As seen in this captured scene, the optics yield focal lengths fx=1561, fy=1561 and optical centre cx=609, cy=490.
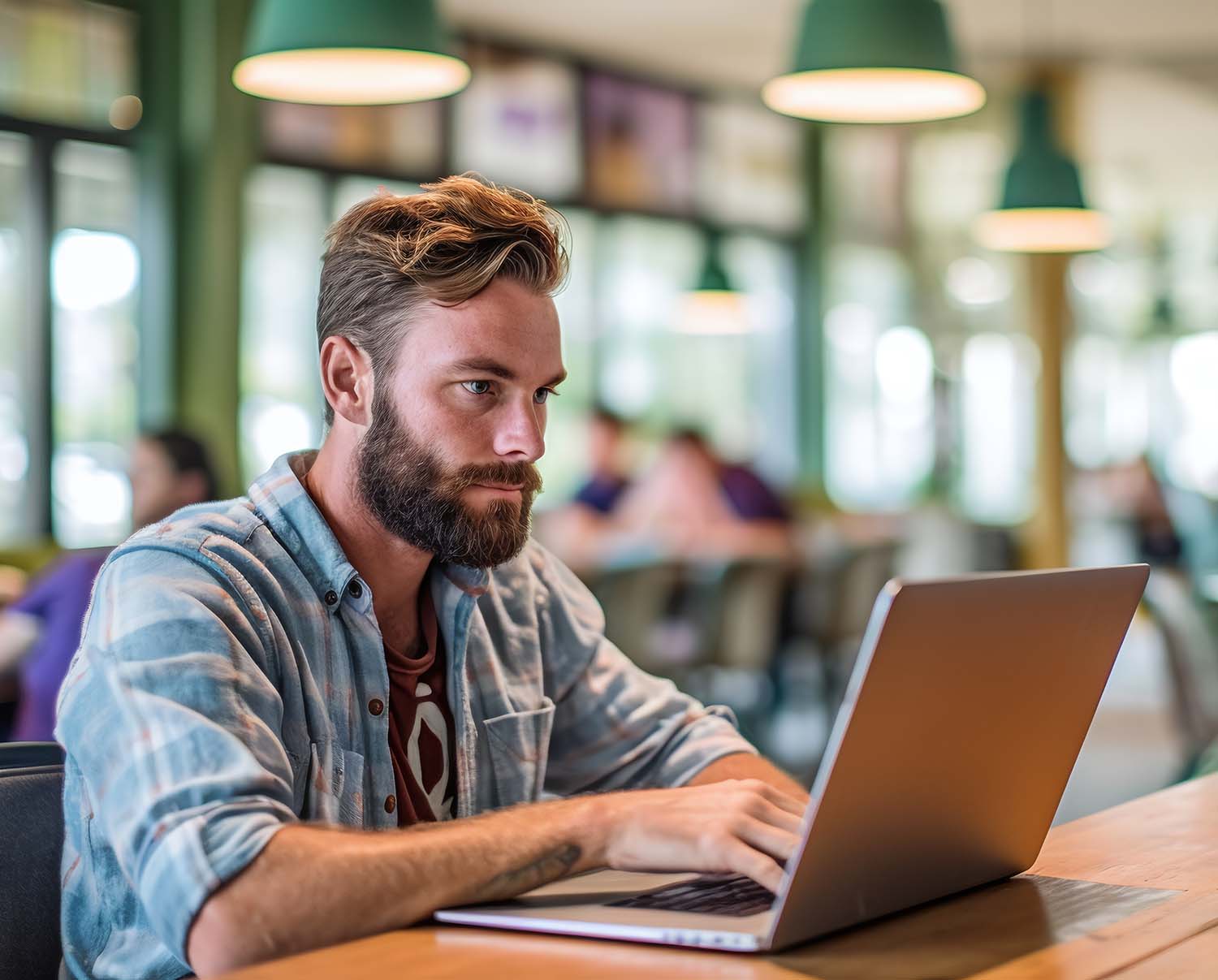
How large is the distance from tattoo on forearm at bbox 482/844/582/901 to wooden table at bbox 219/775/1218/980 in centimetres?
6

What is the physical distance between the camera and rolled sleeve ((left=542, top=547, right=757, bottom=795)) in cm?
180

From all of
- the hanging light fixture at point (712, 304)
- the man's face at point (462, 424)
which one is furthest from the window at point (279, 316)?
the man's face at point (462, 424)

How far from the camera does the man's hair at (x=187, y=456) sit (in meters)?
3.75

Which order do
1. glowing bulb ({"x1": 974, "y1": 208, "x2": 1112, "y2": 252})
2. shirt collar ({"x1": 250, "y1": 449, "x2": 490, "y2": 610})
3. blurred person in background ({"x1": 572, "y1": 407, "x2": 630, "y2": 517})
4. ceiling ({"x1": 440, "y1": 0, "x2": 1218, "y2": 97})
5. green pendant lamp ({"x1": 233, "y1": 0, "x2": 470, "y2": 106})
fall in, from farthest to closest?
ceiling ({"x1": 440, "y1": 0, "x2": 1218, "y2": 97}) < blurred person in background ({"x1": 572, "y1": 407, "x2": 630, "y2": 517}) < glowing bulb ({"x1": 974, "y1": 208, "x2": 1112, "y2": 252}) < green pendant lamp ({"x1": 233, "y1": 0, "x2": 470, "y2": 106}) < shirt collar ({"x1": 250, "y1": 449, "x2": 490, "y2": 610})

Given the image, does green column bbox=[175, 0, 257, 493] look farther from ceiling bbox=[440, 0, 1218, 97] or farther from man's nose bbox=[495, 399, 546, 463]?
man's nose bbox=[495, 399, 546, 463]

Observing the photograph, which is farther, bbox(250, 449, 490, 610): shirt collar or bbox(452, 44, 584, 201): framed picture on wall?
bbox(452, 44, 584, 201): framed picture on wall

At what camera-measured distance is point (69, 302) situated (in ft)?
20.1

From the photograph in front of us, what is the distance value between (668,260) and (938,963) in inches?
332

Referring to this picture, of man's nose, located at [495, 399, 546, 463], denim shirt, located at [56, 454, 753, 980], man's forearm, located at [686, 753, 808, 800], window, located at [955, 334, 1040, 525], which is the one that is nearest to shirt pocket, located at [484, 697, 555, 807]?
denim shirt, located at [56, 454, 753, 980]

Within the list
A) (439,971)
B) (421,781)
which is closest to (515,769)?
(421,781)

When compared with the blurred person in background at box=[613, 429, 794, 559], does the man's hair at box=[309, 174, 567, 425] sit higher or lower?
higher

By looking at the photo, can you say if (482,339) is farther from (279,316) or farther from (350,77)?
(279,316)

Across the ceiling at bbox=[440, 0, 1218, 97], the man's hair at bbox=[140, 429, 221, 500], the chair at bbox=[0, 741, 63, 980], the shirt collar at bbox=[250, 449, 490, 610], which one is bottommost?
the chair at bbox=[0, 741, 63, 980]

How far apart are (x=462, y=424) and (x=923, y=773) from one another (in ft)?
2.07
